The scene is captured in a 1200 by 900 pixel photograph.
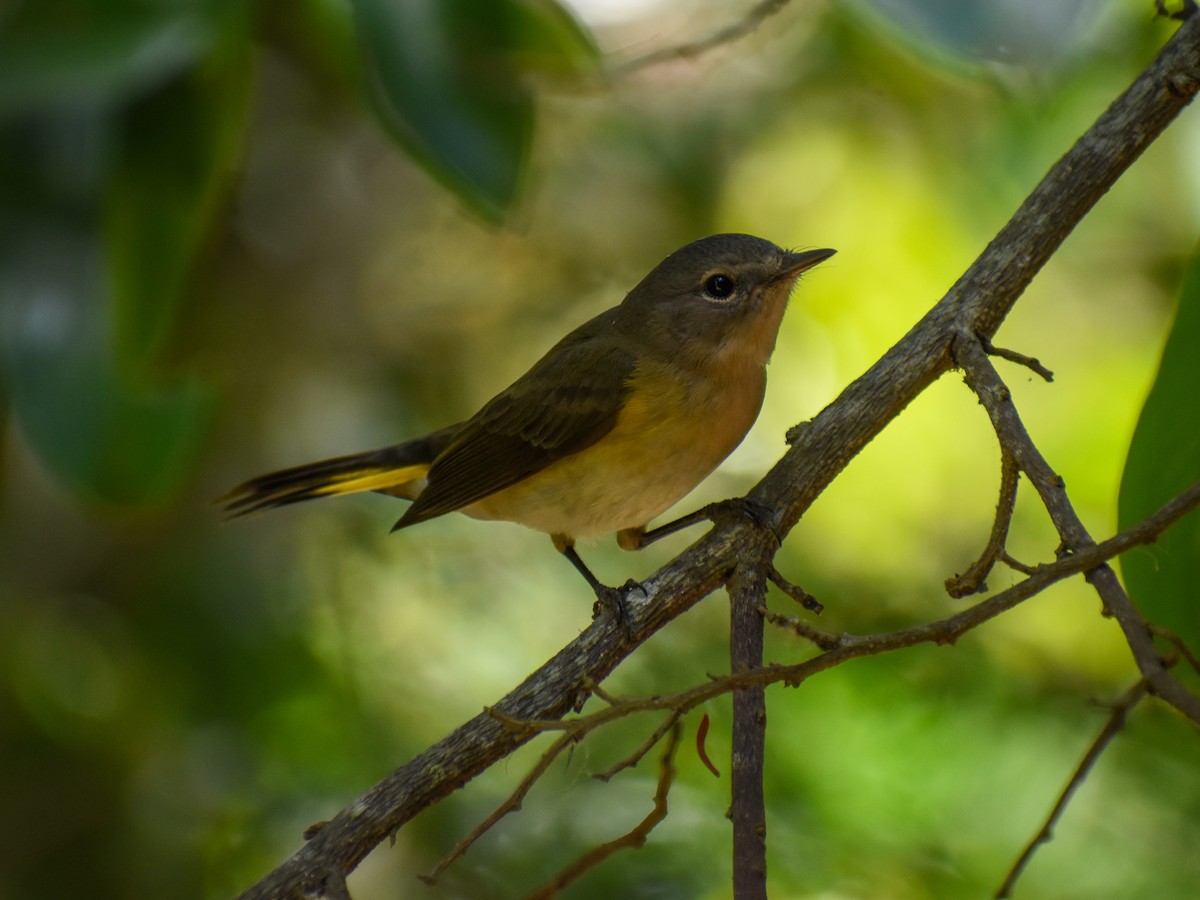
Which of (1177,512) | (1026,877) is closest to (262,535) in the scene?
(1026,877)

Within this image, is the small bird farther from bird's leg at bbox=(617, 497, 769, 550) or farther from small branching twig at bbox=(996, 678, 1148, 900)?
small branching twig at bbox=(996, 678, 1148, 900)

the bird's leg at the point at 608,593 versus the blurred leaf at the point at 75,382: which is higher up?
the blurred leaf at the point at 75,382

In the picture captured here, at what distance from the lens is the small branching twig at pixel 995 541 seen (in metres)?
2.15

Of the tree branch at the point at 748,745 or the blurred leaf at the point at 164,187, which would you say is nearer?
the tree branch at the point at 748,745

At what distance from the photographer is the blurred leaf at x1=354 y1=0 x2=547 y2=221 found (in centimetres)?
306

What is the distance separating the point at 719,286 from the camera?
3.71 meters

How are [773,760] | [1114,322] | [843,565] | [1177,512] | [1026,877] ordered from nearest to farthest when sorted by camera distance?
[1177,512]
[1026,877]
[773,760]
[843,565]
[1114,322]

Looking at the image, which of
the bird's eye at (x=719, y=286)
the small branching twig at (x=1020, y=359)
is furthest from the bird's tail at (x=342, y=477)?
the small branching twig at (x=1020, y=359)

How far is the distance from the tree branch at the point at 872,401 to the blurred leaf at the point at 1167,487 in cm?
34

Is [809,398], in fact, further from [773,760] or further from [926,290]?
[773,760]

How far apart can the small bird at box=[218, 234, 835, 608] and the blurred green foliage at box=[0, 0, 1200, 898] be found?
66 cm

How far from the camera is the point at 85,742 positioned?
16.1ft

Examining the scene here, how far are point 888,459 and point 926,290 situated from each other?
65 cm

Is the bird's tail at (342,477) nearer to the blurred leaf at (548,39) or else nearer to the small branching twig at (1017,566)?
the blurred leaf at (548,39)
